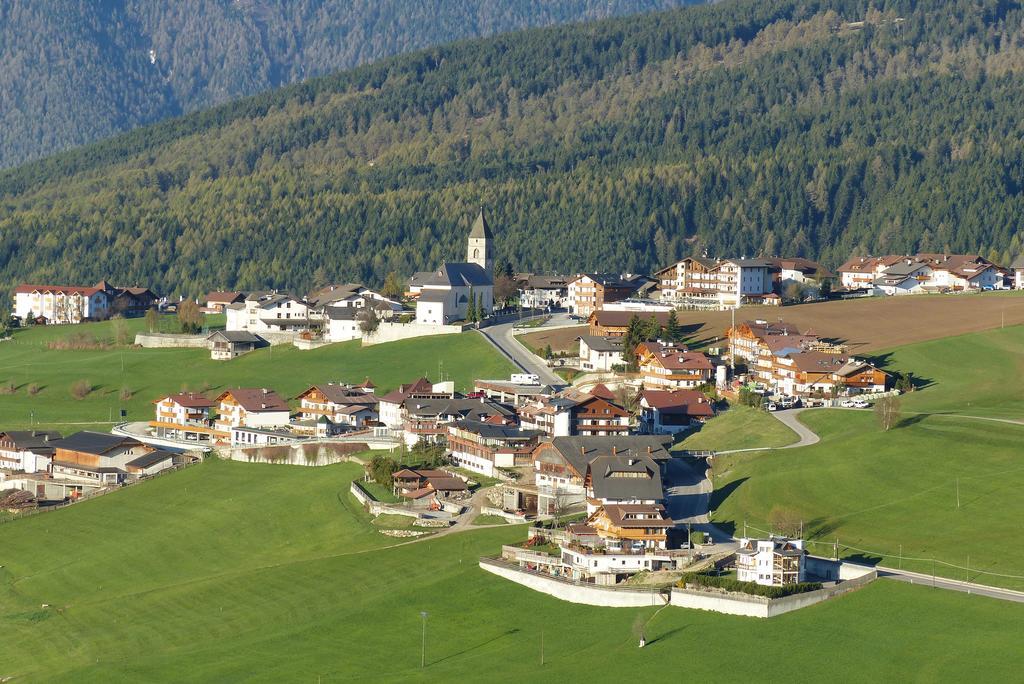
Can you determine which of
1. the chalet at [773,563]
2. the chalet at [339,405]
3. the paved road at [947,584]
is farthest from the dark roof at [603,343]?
the paved road at [947,584]

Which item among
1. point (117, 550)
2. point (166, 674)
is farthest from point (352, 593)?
point (117, 550)

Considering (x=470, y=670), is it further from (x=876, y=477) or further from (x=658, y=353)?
(x=658, y=353)

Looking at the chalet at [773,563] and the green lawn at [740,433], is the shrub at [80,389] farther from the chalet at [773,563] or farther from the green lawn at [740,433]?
the chalet at [773,563]

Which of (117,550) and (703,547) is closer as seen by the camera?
(703,547)

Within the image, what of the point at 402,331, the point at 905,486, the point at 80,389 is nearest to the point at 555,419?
the point at 905,486

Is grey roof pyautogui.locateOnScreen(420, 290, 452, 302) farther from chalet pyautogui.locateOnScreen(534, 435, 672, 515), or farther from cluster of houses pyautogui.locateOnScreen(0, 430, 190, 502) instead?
chalet pyautogui.locateOnScreen(534, 435, 672, 515)

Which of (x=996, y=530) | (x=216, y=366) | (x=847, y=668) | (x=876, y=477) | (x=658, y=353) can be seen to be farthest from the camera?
(x=216, y=366)
